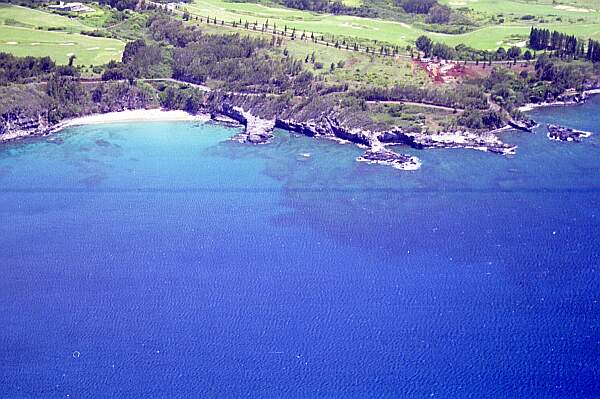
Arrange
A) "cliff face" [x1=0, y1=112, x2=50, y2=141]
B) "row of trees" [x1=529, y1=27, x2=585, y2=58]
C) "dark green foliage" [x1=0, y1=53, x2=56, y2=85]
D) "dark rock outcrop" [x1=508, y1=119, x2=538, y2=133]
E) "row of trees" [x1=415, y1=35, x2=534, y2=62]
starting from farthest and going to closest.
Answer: "row of trees" [x1=529, y1=27, x2=585, y2=58], "row of trees" [x1=415, y1=35, x2=534, y2=62], "dark green foliage" [x1=0, y1=53, x2=56, y2=85], "dark rock outcrop" [x1=508, y1=119, x2=538, y2=133], "cliff face" [x1=0, y1=112, x2=50, y2=141]

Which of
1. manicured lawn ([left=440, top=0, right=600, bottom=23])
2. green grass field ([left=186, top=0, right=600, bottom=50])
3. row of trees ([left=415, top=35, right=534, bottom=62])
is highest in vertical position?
manicured lawn ([left=440, top=0, right=600, bottom=23])

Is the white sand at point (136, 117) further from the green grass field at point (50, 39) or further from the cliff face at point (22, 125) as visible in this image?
the green grass field at point (50, 39)

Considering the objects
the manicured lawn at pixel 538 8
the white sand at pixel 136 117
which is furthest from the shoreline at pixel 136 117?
the manicured lawn at pixel 538 8

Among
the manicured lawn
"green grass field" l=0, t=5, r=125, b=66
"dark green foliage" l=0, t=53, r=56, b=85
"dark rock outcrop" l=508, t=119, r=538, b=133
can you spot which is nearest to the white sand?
"dark green foliage" l=0, t=53, r=56, b=85

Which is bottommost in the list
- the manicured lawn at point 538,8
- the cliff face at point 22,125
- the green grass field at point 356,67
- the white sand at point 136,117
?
the cliff face at point 22,125

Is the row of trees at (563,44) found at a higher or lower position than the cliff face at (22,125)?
higher

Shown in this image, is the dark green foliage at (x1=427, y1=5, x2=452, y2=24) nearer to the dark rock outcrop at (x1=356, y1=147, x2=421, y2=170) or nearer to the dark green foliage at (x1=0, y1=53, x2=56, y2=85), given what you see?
the dark rock outcrop at (x1=356, y1=147, x2=421, y2=170)

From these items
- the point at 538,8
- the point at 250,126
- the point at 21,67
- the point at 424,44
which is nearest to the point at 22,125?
the point at 21,67
